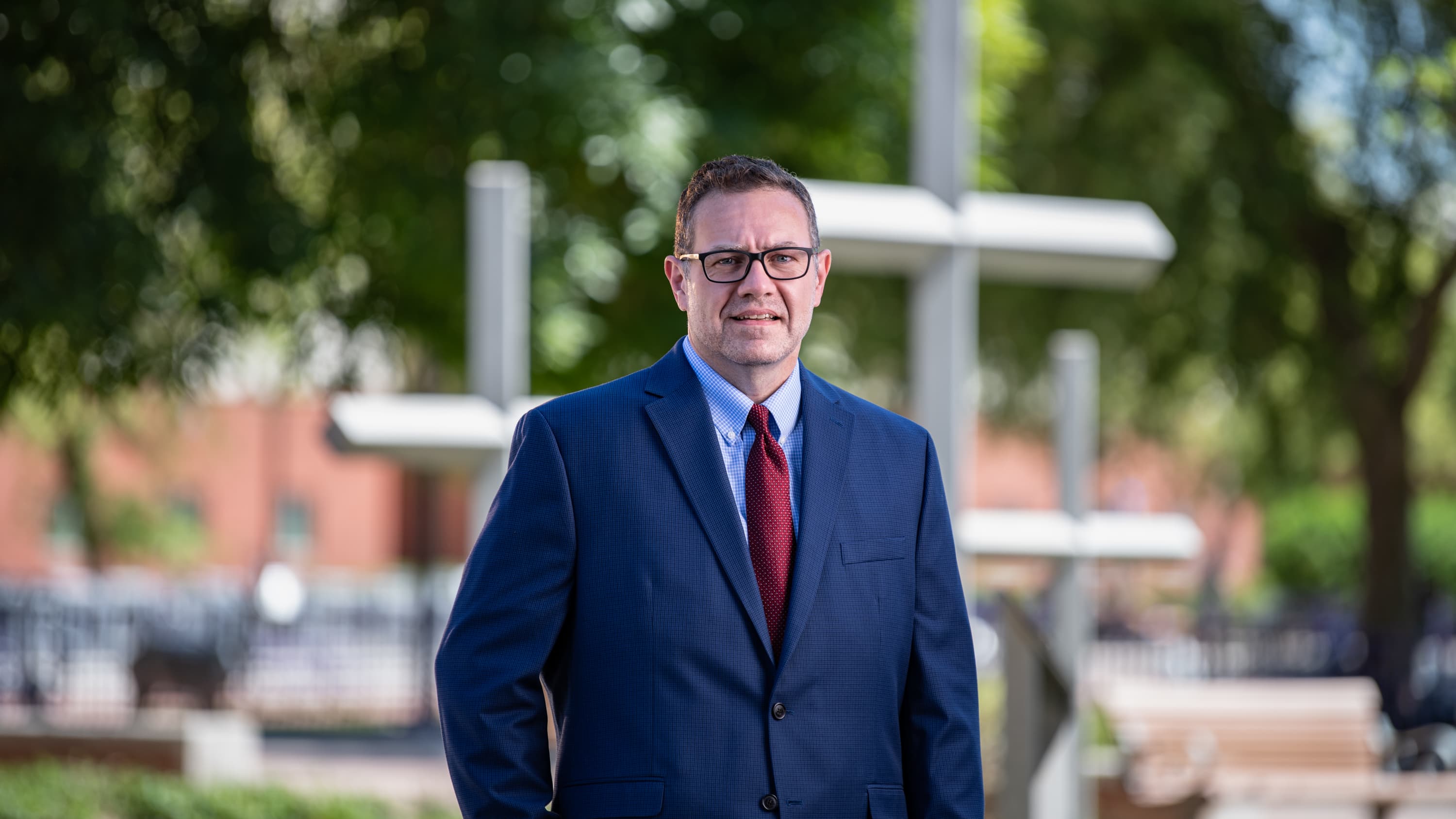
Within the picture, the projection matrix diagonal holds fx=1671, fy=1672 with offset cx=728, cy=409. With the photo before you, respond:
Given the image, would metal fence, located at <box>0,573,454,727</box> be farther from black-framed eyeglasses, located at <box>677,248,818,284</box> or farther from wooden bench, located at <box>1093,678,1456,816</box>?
black-framed eyeglasses, located at <box>677,248,818,284</box>

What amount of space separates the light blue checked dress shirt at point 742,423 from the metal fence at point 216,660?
12140 millimetres

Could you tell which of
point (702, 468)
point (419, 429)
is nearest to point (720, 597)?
point (702, 468)

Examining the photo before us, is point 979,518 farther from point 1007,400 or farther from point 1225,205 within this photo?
point 1007,400

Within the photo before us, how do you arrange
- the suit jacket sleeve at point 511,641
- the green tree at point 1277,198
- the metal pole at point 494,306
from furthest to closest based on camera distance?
1. the green tree at point 1277,198
2. the metal pole at point 494,306
3. the suit jacket sleeve at point 511,641

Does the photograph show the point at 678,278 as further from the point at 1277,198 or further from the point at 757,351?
the point at 1277,198

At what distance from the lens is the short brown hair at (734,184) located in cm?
243

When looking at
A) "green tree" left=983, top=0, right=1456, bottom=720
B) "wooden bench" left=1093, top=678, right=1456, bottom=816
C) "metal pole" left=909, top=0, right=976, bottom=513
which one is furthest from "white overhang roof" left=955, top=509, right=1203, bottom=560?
"green tree" left=983, top=0, right=1456, bottom=720

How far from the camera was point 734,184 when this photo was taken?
7.98 ft

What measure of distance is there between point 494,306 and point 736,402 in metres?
2.71

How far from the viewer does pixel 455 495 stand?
39719mm

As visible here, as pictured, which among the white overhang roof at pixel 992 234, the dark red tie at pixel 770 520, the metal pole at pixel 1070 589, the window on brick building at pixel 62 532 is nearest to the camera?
the dark red tie at pixel 770 520

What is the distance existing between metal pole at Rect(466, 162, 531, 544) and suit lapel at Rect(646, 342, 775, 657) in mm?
2571

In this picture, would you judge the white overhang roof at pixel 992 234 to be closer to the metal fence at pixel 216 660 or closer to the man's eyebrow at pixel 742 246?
the man's eyebrow at pixel 742 246

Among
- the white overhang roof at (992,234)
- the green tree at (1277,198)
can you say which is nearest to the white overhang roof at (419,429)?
the white overhang roof at (992,234)
